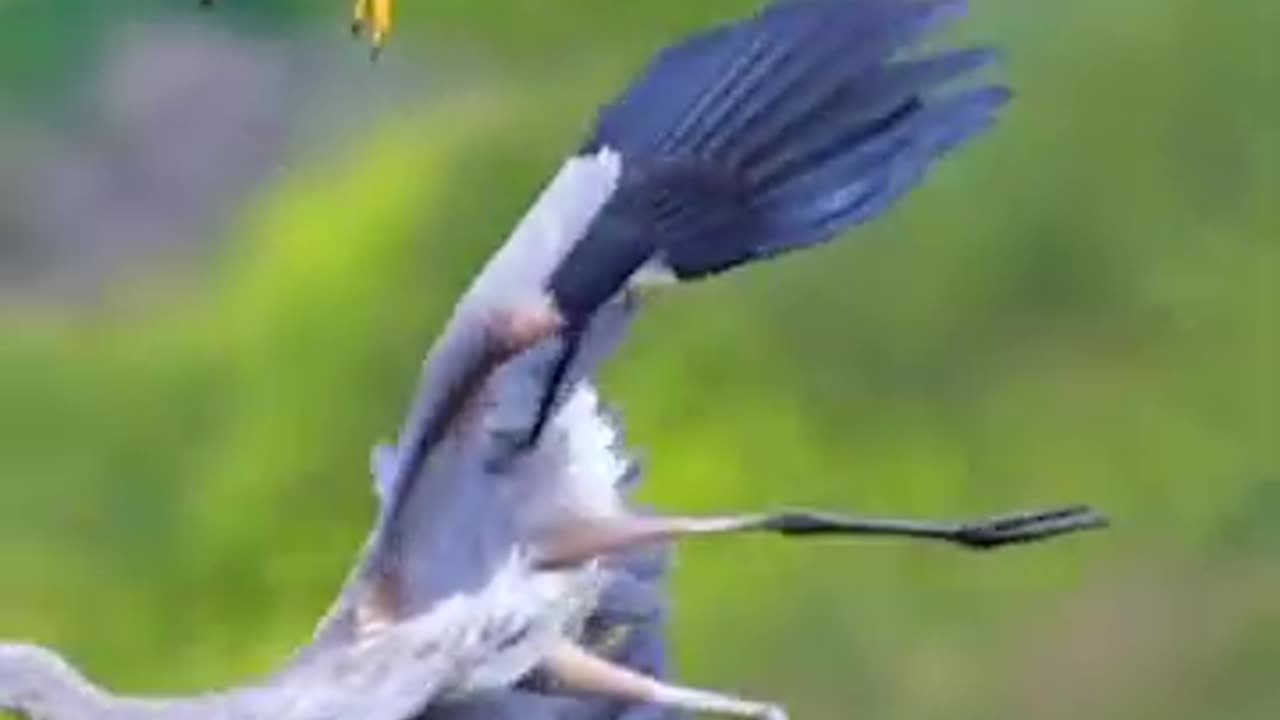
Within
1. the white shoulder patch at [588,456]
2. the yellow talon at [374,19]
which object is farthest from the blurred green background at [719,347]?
the white shoulder patch at [588,456]

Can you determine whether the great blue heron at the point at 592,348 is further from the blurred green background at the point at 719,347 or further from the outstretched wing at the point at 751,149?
the blurred green background at the point at 719,347

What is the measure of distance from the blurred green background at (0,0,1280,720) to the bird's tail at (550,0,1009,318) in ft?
1.10

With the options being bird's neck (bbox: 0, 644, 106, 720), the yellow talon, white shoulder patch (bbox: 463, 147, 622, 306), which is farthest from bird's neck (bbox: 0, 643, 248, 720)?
the yellow talon

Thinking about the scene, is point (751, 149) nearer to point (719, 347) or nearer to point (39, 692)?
point (39, 692)

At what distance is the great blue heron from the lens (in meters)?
0.55

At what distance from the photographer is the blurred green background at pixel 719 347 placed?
0.93 meters

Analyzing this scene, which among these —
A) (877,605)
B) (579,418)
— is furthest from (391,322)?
(579,418)

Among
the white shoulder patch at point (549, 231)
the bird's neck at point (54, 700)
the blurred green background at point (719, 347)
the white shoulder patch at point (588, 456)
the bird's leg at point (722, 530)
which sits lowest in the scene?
the bird's neck at point (54, 700)

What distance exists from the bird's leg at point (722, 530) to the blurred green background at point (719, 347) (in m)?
0.34

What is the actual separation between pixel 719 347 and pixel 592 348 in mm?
385

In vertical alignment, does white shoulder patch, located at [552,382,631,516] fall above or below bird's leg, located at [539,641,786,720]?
above

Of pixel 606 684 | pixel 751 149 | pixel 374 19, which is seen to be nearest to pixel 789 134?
pixel 751 149

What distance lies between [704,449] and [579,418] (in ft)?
1.13

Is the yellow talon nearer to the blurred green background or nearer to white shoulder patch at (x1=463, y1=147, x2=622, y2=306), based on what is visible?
the blurred green background
